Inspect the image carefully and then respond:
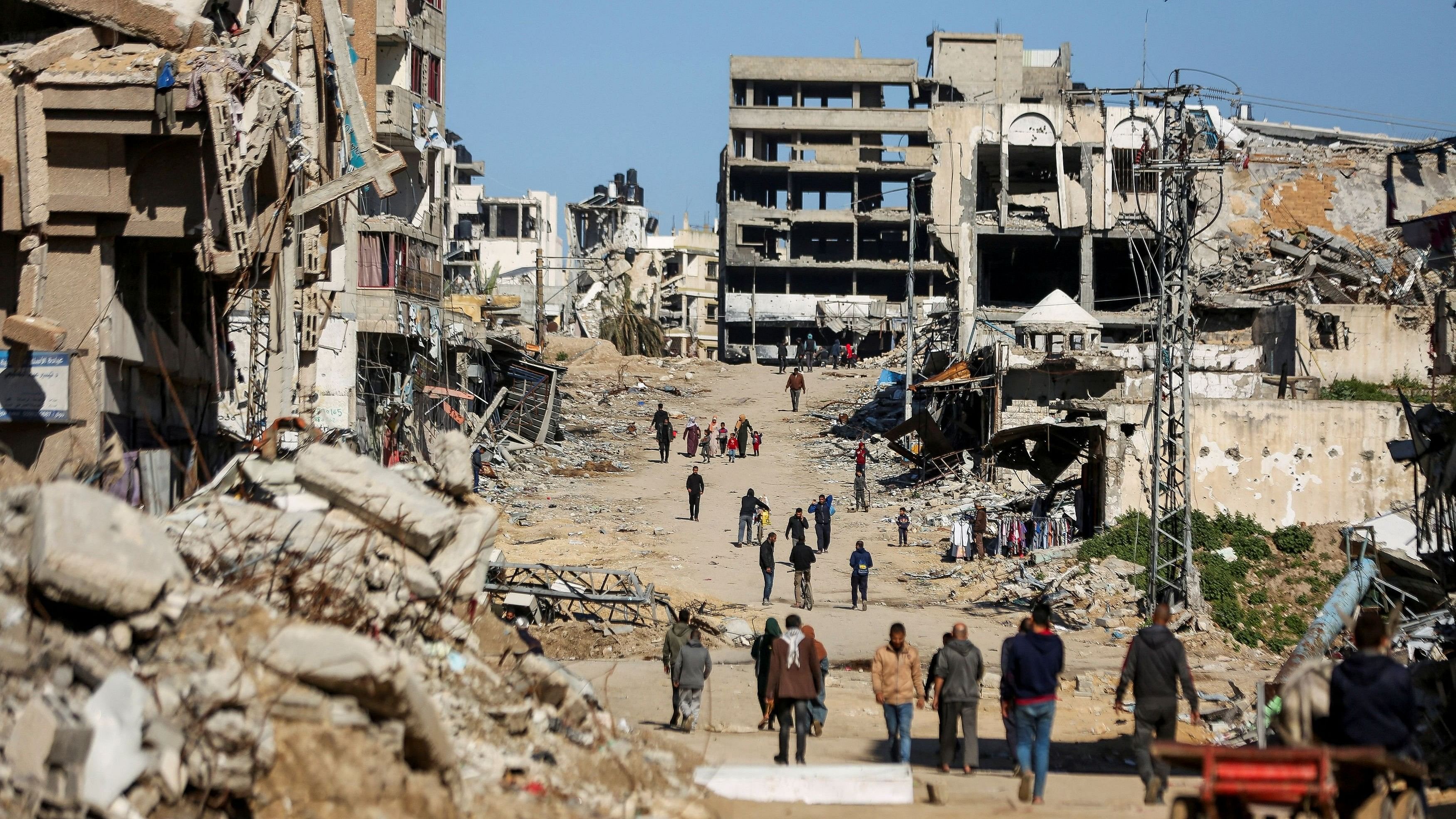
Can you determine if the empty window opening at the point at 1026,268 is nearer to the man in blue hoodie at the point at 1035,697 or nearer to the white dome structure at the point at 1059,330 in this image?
the white dome structure at the point at 1059,330

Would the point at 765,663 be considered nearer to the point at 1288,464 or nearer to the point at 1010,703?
the point at 1010,703

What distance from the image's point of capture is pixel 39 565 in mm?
7051

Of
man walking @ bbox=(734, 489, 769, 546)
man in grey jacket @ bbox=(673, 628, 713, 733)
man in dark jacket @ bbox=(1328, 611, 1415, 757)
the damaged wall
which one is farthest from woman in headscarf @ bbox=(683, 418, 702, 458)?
man in dark jacket @ bbox=(1328, 611, 1415, 757)

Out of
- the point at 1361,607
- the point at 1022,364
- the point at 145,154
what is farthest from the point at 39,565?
the point at 1022,364

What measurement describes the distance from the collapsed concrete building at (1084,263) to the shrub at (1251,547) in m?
0.92

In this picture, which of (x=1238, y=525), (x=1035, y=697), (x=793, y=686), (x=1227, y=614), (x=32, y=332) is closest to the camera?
(x=1035, y=697)

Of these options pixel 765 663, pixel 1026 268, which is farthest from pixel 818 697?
pixel 1026 268

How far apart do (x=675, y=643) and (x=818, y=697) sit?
202 cm

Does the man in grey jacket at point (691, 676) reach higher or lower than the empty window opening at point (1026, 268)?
lower

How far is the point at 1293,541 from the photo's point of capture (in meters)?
26.4

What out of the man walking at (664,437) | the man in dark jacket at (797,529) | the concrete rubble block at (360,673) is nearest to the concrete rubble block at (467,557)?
the concrete rubble block at (360,673)

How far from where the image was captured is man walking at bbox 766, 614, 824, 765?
36.9ft

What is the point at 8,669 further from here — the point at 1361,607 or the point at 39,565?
the point at 1361,607

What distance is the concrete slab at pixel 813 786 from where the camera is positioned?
9.59m
